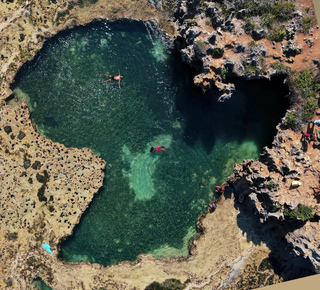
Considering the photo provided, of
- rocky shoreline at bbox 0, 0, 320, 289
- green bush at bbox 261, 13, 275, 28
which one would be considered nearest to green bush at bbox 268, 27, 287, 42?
rocky shoreline at bbox 0, 0, 320, 289

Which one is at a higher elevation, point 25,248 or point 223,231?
point 223,231

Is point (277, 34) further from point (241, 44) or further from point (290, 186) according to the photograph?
point (290, 186)

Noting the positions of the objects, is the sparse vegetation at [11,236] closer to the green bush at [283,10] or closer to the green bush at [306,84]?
the green bush at [306,84]

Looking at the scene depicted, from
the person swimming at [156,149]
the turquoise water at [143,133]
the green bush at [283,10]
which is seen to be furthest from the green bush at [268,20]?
the person swimming at [156,149]

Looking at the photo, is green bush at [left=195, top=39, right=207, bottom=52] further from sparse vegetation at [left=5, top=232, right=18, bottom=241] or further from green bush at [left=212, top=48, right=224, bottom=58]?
sparse vegetation at [left=5, top=232, right=18, bottom=241]

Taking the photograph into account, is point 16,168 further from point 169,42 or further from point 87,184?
point 169,42

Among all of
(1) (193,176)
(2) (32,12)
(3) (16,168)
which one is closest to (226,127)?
(1) (193,176)
